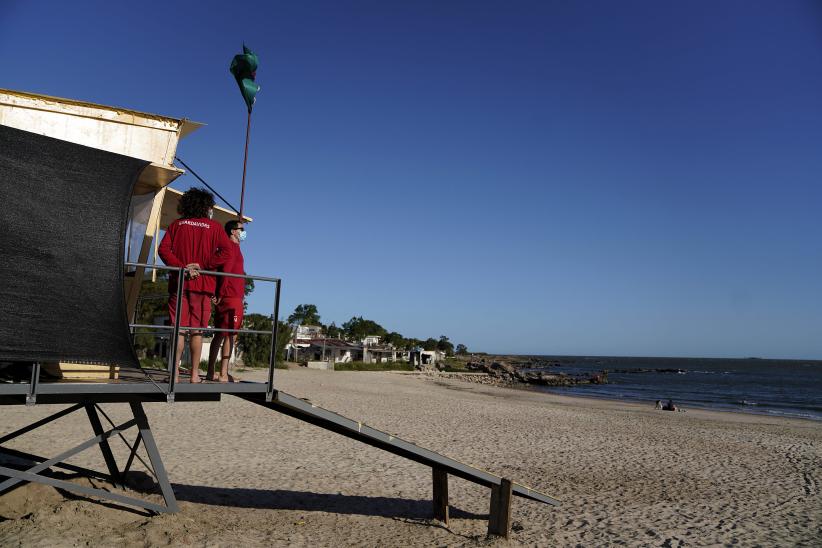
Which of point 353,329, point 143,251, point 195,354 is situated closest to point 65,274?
point 195,354

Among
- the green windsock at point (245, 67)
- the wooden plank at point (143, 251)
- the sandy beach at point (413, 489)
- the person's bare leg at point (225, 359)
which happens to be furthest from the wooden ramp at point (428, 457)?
the green windsock at point (245, 67)

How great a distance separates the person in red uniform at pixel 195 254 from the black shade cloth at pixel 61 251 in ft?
2.91

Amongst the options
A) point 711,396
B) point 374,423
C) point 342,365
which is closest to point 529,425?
point 374,423

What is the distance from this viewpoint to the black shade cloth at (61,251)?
394 centimetres

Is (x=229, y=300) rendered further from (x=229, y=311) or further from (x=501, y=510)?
(x=501, y=510)

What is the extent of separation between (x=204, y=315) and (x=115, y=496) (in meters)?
2.02

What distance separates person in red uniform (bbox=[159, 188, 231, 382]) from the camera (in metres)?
5.30

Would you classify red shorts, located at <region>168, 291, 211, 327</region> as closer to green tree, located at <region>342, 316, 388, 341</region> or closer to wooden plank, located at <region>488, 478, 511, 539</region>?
wooden plank, located at <region>488, 478, 511, 539</region>

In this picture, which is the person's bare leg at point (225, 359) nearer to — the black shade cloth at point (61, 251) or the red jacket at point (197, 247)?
the red jacket at point (197, 247)

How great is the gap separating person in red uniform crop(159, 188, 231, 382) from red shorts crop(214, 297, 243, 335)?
14cm

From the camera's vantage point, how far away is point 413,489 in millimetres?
9031

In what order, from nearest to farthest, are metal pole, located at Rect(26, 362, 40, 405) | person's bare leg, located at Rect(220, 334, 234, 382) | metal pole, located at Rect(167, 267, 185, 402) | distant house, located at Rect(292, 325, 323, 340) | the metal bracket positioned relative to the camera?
metal pole, located at Rect(26, 362, 40, 405) < metal pole, located at Rect(167, 267, 185, 402) < the metal bracket < person's bare leg, located at Rect(220, 334, 234, 382) < distant house, located at Rect(292, 325, 323, 340)

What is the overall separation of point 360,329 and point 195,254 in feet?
376

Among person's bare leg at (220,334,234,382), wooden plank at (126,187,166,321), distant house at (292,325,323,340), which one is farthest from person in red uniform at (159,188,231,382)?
distant house at (292,325,323,340)
